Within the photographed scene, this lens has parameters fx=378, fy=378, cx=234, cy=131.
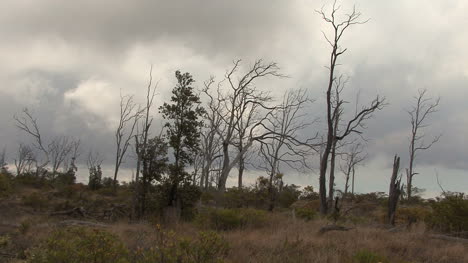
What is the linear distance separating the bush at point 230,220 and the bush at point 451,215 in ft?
22.6

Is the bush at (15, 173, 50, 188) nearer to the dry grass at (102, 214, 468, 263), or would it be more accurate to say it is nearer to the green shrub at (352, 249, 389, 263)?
the dry grass at (102, 214, 468, 263)

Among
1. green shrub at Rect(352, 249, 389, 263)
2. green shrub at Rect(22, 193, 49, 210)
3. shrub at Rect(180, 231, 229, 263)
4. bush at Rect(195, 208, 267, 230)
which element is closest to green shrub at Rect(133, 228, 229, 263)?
shrub at Rect(180, 231, 229, 263)

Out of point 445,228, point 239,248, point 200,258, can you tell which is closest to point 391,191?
point 445,228

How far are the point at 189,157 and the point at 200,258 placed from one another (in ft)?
38.6

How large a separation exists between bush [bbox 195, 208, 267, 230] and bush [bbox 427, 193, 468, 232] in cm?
688

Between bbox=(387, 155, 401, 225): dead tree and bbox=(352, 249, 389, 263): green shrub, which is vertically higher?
bbox=(387, 155, 401, 225): dead tree

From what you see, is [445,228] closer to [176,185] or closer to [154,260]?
[176,185]

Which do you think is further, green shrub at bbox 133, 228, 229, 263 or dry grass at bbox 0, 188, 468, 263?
dry grass at bbox 0, 188, 468, 263

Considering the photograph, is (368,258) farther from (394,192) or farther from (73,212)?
(73,212)

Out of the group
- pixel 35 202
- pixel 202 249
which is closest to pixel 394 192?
pixel 202 249

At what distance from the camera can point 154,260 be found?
4941 millimetres

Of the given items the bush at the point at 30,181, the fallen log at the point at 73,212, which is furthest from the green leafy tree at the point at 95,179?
the fallen log at the point at 73,212

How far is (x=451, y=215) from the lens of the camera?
13.8 m

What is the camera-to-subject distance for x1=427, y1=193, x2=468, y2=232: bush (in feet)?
44.7
